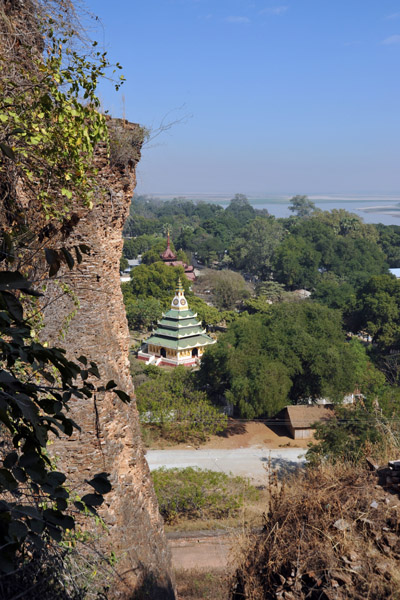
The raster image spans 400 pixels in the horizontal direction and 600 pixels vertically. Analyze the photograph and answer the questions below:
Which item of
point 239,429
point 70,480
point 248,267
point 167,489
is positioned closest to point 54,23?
point 70,480

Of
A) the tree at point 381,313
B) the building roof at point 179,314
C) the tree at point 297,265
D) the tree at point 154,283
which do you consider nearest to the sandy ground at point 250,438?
the building roof at point 179,314

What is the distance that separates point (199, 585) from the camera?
10.1 meters

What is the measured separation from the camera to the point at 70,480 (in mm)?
5148

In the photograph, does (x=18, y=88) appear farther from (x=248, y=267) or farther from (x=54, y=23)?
(x=248, y=267)

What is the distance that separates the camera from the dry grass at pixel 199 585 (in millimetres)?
9577

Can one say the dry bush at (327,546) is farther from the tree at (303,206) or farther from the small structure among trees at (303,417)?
the tree at (303,206)

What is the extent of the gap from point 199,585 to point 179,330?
2008 cm

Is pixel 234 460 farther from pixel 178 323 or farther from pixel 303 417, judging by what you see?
pixel 178 323

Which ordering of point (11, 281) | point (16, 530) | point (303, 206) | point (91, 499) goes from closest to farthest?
point (16, 530) < point (11, 281) < point (91, 499) < point (303, 206)

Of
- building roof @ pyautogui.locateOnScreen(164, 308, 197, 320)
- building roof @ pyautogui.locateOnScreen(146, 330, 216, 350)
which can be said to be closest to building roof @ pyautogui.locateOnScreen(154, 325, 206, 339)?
building roof @ pyautogui.locateOnScreen(146, 330, 216, 350)

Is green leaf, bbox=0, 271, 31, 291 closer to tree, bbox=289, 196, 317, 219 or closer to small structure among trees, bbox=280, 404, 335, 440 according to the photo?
small structure among trees, bbox=280, 404, 335, 440

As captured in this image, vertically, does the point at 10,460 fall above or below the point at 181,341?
above

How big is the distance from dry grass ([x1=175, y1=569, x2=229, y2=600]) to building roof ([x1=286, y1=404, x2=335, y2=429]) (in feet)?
37.3

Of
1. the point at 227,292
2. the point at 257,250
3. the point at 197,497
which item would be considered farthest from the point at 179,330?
the point at 257,250
